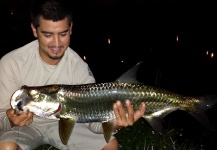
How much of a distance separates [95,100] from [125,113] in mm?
379

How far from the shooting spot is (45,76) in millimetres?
3705

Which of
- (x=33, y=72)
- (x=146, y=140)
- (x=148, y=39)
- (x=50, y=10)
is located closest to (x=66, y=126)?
(x=33, y=72)

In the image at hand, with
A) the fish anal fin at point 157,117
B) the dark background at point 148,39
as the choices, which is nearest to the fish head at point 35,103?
the fish anal fin at point 157,117

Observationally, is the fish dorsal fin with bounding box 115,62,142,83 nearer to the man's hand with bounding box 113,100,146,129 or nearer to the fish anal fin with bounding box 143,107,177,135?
the man's hand with bounding box 113,100,146,129

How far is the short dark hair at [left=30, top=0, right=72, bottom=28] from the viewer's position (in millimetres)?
3402

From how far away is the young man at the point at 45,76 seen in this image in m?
3.42

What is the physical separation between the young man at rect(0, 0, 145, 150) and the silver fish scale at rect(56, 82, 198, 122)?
89 millimetres

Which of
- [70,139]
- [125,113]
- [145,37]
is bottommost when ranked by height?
[145,37]

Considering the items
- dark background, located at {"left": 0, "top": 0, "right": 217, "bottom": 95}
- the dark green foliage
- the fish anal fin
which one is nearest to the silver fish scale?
the fish anal fin

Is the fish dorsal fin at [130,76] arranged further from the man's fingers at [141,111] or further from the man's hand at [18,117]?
the man's hand at [18,117]

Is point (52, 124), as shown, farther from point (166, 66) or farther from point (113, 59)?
point (113, 59)

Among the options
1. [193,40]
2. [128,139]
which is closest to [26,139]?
[128,139]

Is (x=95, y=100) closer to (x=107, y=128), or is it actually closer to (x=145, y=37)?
(x=107, y=128)

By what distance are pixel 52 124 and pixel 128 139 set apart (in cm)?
154
